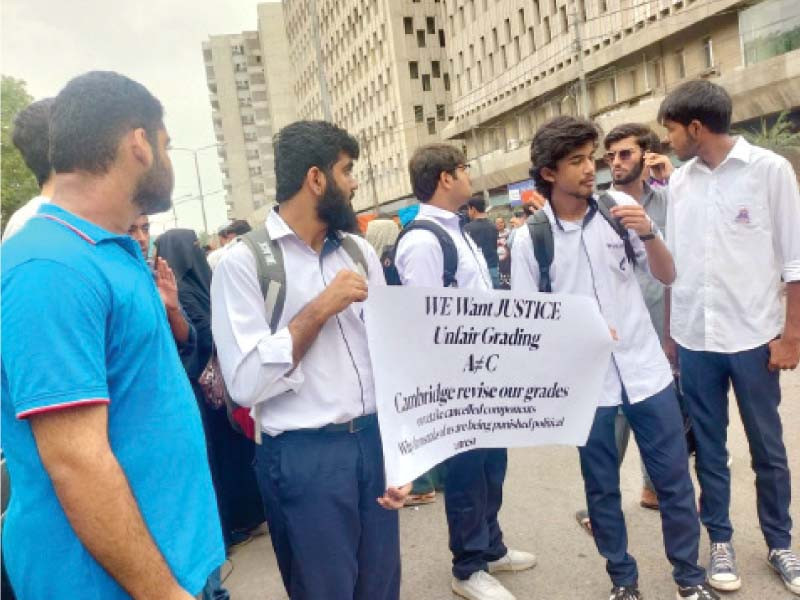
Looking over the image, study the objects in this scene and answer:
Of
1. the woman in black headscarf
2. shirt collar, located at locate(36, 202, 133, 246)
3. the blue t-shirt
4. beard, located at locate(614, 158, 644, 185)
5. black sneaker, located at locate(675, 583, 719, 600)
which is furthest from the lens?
beard, located at locate(614, 158, 644, 185)

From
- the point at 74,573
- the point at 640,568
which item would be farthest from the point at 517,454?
the point at 74,573

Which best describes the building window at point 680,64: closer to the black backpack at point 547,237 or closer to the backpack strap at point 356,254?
the black backpack at point 547,237

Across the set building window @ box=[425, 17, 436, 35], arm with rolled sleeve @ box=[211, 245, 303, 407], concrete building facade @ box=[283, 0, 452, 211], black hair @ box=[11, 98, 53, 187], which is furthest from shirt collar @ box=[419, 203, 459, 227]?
building window @ box=[425, 17, 436, 35]

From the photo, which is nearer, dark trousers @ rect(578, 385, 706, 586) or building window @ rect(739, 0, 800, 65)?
dark trousers @ rect(578, 385, 706, 586)

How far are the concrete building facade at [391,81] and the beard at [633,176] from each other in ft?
146

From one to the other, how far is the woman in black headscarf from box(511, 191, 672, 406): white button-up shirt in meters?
1.81

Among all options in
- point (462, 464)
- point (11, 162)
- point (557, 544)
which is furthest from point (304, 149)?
point (11, 162)

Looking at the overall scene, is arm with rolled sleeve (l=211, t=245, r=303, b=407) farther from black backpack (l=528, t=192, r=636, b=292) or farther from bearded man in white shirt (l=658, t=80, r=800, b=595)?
bearded man in white shirt (l=658, t=80, r=800, b=595)

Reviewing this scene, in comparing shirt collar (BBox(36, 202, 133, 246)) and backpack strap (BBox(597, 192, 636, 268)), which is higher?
shirt collar (BBox(36, 202, 133, 246))

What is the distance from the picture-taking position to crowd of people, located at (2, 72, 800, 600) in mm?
1328

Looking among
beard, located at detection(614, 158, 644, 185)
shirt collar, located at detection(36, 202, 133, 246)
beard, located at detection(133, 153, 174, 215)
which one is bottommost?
shirt collar, located at detection(36, 202, 133, 246)

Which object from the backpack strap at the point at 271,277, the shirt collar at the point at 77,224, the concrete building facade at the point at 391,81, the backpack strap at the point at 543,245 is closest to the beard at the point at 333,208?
the backpack strap at the point at 271,277

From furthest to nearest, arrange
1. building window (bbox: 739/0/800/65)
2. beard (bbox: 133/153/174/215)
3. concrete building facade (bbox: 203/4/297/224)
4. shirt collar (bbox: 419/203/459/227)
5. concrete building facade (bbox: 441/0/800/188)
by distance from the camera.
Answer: concrete building facade (bbox: 203/4/297/224), concrete building facade (bbox: 441/0/800/188), building window (bbox: 739/0/800/65), shirt collar (bbox: 419/203/459/227), beard (bbox: 133/153/174/215)

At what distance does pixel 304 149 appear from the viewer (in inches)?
89.1
